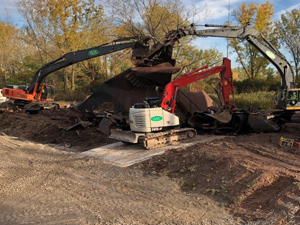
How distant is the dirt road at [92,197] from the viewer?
409cm

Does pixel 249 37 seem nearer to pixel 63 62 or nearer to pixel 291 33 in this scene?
pixel 63 62

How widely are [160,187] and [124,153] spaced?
302 cm

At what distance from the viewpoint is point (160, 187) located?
530 cm

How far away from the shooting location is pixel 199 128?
10.5 metres

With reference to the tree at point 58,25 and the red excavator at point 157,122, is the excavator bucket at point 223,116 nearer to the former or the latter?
the red excavator at point 157,122

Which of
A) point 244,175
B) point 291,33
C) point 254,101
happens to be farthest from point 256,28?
point 244,175

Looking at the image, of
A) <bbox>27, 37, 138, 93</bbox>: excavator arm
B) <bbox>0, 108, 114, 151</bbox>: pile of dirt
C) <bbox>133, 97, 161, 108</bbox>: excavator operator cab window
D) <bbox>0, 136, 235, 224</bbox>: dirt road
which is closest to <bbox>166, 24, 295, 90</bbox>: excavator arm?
<bbox>27, 37, 138, 93</bbox>: excavator arm

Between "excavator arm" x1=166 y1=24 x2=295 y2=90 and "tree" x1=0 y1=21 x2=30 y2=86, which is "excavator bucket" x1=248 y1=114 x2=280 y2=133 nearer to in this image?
"excavator arm" x1=166 y1=24 x2=295 y2=90

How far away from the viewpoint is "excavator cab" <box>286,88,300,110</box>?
370 inches

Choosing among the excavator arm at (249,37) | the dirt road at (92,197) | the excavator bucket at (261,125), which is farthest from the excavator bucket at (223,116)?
the dirt road at (92,197)

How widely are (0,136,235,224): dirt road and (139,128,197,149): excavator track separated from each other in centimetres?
162

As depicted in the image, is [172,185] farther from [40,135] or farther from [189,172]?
[40,135]

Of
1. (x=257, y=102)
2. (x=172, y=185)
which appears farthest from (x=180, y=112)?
(x=257, y=102)

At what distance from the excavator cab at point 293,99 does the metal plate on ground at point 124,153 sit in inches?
105
